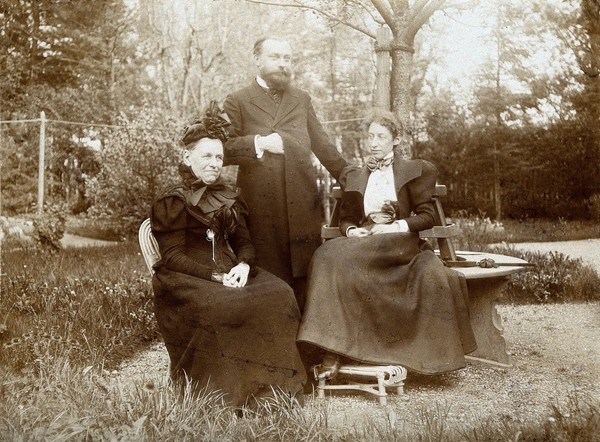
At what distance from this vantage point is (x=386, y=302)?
12.7ft

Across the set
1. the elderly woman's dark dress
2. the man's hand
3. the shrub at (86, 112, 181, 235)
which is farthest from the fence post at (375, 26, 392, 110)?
the shrub at (86, 112, 181, 235)

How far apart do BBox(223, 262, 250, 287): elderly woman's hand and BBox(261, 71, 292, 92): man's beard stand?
1.27m

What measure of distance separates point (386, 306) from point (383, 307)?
2cm

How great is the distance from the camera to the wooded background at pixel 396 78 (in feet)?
15.8

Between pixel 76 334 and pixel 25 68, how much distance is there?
6617 millimetres

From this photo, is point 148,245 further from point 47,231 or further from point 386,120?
point 47,231

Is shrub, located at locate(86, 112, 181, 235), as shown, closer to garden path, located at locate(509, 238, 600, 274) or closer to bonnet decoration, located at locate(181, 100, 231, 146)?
garden path, located at locate(509, 238, 600, 274)

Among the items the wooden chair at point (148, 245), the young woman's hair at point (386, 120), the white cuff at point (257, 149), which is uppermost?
the young woman's hair at point (386, 120)

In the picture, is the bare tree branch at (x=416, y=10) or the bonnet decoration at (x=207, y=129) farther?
the bare tree branch at (x=416, y=10)

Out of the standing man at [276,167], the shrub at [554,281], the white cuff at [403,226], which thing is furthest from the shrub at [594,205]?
the standing man at [276,167]

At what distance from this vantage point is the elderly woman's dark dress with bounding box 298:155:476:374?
12.5ft

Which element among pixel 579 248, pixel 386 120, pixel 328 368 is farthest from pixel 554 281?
pixel 328 368

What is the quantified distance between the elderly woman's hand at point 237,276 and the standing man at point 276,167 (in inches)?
27.3

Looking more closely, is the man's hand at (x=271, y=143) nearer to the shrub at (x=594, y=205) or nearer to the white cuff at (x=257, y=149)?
the white cuff at (x=257, y=149)
